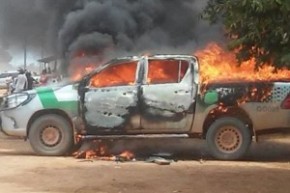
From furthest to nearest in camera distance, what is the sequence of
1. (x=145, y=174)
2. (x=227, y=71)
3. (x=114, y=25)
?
(x=114, y=25), (x=227, y=71), (x=145, y=174)

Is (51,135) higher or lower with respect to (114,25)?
lower

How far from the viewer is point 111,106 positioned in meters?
10.3

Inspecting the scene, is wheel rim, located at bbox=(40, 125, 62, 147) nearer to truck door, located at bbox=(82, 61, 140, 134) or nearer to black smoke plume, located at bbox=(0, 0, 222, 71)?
truck door, located at bbox=(82, 61, 140, 134)

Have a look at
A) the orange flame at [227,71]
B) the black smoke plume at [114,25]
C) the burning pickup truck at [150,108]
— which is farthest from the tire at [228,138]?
the black smoke plume at [114,25]

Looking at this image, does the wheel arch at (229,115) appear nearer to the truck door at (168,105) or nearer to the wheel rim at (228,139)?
the wheel rim at (228,139)

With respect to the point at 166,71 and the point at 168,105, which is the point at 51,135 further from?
the point at 166,71

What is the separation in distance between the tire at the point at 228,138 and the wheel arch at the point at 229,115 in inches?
2.9

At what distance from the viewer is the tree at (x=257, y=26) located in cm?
536

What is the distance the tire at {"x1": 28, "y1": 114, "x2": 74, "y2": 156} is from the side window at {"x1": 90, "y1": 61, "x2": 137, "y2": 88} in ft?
3.00

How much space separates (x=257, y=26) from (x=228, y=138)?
15.9 feet

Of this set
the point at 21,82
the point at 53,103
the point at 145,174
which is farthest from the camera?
the point at 21,82

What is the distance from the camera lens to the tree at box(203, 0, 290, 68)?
536 cm

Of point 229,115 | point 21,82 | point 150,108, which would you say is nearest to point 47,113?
point 150,108

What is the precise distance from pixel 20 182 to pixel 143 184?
1669 millimetres
